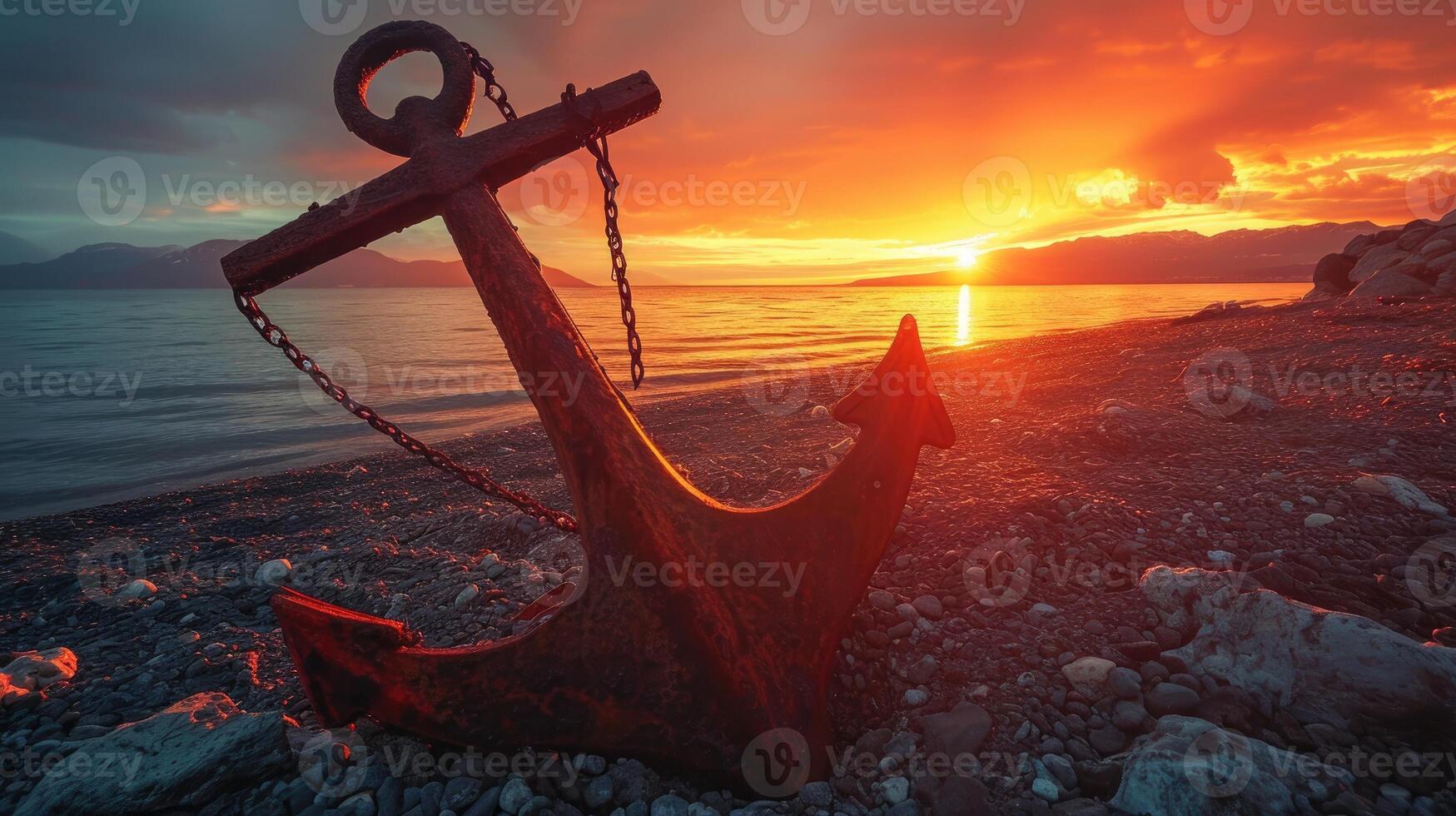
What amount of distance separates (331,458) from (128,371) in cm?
1293

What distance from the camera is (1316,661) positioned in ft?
5.39

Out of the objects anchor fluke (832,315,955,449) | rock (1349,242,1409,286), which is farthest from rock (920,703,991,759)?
rock (1349,242,1409,286)

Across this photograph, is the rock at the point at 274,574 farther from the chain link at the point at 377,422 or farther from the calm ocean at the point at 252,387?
the calm ocean at the point at 252,387

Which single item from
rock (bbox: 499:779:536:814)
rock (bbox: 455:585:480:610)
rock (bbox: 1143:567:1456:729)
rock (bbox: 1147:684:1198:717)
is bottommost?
rock (bbox: 499:779:536:814)

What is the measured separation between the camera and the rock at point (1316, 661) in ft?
5.02

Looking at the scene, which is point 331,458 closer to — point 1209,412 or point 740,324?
point 1209,412

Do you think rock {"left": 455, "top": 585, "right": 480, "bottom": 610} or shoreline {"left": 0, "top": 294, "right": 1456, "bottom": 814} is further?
rock {"left": 455, "top": 585, "right": 480, "bottom": 610}

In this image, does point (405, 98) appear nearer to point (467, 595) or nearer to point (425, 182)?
point (425, 182)

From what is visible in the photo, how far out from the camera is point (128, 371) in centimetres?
1534

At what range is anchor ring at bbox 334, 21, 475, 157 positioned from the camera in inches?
80.4

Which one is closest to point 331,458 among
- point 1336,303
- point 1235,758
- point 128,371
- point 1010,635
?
point 1010,635

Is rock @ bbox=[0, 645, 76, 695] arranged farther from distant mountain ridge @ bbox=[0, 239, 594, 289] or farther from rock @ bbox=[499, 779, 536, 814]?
distant mountain ridge @ bbox=[0, 239, 594, 289]

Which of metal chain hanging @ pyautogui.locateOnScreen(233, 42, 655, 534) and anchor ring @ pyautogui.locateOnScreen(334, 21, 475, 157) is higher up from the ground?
anchor ring @ pyautogui.locateOnScreen(334, 21, 475, 157)

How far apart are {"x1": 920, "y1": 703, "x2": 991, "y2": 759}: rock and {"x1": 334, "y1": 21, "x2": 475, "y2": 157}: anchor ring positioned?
2.54 meters
